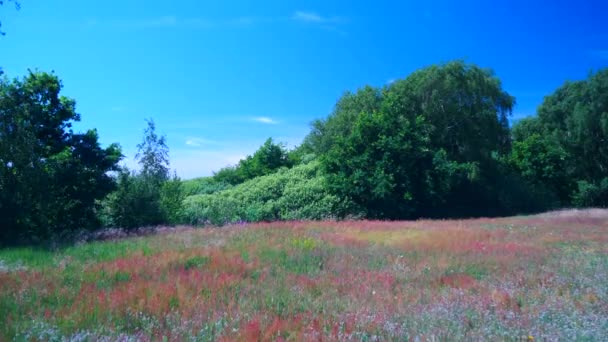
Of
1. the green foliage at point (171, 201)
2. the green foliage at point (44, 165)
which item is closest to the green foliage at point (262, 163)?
the green foliage at point (171, 201)

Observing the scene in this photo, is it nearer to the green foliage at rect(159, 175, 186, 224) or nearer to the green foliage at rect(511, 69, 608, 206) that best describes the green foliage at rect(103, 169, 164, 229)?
the green foliage at rect(159, 175, 186, 224)

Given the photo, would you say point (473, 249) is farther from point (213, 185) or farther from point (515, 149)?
point (515, 149)

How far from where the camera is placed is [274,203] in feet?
78.2

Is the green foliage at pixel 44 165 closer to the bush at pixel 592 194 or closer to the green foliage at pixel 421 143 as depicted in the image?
the green foliage at pixel 421 143

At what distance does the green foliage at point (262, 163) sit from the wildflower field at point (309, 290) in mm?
23544

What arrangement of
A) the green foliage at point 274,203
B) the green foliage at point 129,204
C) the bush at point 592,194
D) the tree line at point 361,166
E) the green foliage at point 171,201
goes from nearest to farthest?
the tree line at point 361,166 < the green foliage at point 129,204 < the green foliage at point 171,201 < the green foliage at point 274,203 < the bush at point 592,194

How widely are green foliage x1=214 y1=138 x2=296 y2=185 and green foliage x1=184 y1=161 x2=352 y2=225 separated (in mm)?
10171

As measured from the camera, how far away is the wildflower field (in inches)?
203

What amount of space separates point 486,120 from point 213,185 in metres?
23.9

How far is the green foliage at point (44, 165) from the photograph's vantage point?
46.9 ft

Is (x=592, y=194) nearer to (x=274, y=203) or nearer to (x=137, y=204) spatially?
(x=274, y=203)

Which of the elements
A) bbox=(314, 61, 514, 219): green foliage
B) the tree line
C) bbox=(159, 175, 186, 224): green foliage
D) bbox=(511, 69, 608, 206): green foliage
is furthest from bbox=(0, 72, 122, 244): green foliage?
bbox=(511, 69, 608, 206): green foliage

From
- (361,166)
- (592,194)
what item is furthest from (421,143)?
(592,194)

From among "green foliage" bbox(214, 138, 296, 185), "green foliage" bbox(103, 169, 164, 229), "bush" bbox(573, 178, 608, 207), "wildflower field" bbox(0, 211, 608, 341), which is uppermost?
"green foliage" bbox(214, 138, 296, 185)
